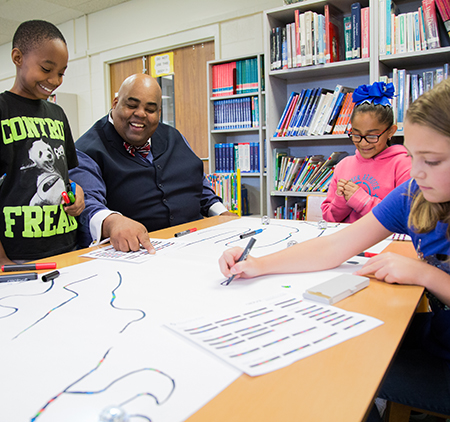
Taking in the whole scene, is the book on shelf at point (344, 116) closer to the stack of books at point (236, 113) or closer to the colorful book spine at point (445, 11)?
the colorful book spine at point (445, 11)

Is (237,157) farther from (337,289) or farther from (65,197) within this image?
(337,289)

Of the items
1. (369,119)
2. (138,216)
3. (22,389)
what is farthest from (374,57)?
(22,389)

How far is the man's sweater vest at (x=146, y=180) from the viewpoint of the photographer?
1.64 metres

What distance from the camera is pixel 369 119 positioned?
1853 mm

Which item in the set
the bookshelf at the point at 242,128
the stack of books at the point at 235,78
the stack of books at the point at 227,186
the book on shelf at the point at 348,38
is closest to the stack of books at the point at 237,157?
the bookshelf at the point at 242,128

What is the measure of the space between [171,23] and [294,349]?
3.98 m

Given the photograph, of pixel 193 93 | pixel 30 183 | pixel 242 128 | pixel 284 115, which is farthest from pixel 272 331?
pixel 193 93

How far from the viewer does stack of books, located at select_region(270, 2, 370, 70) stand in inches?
94.8

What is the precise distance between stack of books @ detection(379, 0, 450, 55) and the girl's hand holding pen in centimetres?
201

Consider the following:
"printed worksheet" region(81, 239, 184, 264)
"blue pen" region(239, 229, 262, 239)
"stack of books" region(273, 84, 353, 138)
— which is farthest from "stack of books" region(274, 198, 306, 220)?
"printed worksheet" region(81, 239, 184, 264)

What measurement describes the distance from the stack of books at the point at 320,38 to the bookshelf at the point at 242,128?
335 mm

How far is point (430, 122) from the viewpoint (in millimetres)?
753

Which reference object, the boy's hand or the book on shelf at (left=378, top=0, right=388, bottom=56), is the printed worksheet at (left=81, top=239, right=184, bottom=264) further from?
the book on shelf at (left=378, top=0, right=388, bottom=56)

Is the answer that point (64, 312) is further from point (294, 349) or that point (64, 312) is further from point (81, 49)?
point (81, 49)
